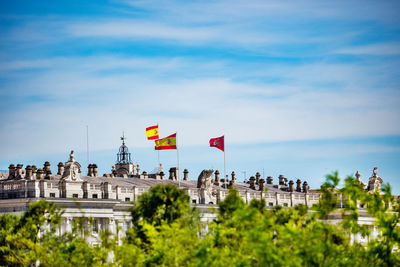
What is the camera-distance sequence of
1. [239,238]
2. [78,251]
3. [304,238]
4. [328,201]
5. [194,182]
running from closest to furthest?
[304,238], [328,201], [239,238], [78,251], [194,182]

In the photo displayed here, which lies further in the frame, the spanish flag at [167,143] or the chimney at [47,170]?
the spanish flag at [167,143]

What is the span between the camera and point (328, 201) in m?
67.2

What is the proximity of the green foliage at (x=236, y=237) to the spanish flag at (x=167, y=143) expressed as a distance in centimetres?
4111

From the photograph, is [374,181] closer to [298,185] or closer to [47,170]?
[298,185]

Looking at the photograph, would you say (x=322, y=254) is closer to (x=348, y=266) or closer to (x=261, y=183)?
(x=348, y=266)

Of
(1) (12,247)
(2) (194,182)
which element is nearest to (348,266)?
(1) (12,247)

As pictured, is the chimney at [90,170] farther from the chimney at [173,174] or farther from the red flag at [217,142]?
the chimney at [173,174]

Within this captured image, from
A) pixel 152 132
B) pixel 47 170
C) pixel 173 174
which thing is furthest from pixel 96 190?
pixel 173 174

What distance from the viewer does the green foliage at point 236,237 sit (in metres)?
63.1

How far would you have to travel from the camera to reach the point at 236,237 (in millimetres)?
74875

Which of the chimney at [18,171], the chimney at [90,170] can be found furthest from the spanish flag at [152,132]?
the chimney at [18,171]

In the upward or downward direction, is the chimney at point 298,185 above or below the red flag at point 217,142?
below

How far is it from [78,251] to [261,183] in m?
81.5

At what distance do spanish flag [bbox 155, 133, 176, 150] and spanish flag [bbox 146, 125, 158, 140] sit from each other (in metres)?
1.63
